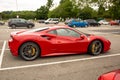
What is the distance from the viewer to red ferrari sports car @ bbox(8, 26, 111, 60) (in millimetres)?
7159

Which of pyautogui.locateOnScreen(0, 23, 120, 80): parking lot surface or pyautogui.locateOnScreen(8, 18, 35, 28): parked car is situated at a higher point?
pyautogui.locateOnScreen(8, 18, 35, 28): parked car

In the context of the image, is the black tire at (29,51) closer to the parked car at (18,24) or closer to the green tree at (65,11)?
the parked car at (18,24)

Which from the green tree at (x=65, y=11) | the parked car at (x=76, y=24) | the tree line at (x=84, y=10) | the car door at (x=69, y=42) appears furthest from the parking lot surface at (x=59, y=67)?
the green tree at (x=65, y=11)

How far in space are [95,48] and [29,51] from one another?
274 centimetres

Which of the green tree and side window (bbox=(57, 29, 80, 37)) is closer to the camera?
side window (bbox=(57, 29, 80, 37))

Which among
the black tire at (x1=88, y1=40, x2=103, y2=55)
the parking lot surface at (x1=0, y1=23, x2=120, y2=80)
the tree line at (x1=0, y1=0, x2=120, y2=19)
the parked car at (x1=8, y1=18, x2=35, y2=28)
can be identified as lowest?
the parking lot surface at (x1=0, y1=23, x2=120, y2=80)

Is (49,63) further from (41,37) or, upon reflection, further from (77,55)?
(77,55)

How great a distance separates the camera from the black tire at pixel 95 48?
8.10 metres

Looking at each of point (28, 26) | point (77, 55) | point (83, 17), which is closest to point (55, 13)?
point (83, 17)

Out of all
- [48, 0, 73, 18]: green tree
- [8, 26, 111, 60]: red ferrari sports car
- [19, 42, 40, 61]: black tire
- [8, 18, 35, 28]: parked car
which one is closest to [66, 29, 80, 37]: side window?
[8, 26, 111, 60]: red ferrari sports car

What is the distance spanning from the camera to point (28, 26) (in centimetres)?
2933

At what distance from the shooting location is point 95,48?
8195mm

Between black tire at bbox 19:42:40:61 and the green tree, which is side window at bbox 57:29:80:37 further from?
the green tree

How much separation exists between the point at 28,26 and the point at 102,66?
2375 centimetres
